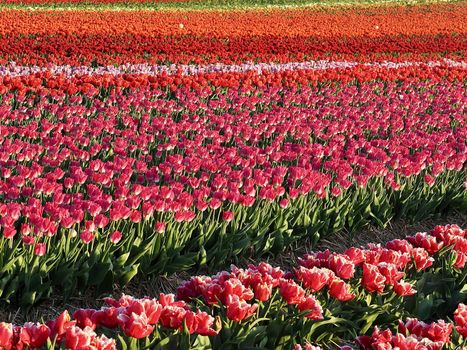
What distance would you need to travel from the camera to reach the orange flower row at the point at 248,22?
17.0 m

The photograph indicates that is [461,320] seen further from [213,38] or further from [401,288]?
[213,38]

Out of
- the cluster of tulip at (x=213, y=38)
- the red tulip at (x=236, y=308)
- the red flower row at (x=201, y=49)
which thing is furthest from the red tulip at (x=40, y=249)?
the cluster of tulip at (x=213, y=38)

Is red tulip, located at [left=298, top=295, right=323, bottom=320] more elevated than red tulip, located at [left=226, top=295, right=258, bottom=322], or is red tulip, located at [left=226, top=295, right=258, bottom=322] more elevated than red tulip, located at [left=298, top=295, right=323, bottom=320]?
red tulip, located at [left=226, top=295, right=258, bottom=322]

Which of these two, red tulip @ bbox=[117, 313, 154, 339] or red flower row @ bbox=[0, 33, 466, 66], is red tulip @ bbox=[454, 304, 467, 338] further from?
red flower row @ bbox=[0, 33, 466, 66]

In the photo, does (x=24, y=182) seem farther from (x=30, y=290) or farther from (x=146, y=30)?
(x=146, y=30)

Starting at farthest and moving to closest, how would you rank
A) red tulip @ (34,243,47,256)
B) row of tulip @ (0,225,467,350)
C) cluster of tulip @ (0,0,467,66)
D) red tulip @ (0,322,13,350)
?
1. cluster of tulip @ (0,0,467,66)
2. red tulip @ (34,243,47,256)
3. row of tulip @ (0,225,467,350)
4. red tulip @ (0,322,13,350)

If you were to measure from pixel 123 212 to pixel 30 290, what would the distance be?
2.37 ft

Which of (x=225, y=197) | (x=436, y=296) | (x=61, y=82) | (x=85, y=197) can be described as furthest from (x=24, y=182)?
(x=61, y=82)

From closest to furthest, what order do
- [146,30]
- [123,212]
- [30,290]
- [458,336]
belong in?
[458,336] < [30,290] < [123,212] < [146,30]

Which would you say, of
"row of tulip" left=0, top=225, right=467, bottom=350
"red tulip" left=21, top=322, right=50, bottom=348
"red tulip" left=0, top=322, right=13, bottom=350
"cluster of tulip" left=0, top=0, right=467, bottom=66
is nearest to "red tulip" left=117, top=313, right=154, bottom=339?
"row of tulip" left=0, top=225, right=467, bottom=350

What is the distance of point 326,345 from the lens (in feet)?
11.0

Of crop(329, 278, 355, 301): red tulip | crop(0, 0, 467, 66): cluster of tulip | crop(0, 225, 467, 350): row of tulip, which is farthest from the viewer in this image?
crop(0, 0, 467, 66): cluster of tulip

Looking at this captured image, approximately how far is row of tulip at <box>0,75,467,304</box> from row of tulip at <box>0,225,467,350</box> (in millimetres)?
905

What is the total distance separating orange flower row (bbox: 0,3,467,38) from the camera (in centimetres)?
1698
